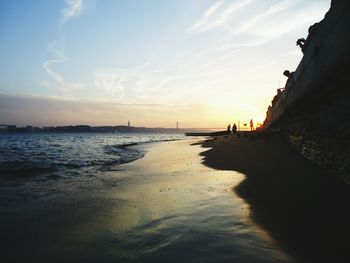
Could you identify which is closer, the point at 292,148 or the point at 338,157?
the point at 338,157

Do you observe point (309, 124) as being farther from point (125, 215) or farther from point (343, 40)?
point (125, 215)

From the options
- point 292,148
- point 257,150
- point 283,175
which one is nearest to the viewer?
point 283,175

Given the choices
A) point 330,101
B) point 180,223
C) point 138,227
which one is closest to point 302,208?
point 180,223

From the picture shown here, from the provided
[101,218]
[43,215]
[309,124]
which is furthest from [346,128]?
[43,215]

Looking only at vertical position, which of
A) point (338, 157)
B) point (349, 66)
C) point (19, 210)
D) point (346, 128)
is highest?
point (349, 66)

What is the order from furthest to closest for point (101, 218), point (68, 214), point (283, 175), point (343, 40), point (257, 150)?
1. point (257, 150)
2. point (283, 175)
3. point (343, 40)
4. point (68, 214)
5. point (101, 218)

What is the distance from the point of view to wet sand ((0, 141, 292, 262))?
344 centimetres

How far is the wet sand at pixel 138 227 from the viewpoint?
11.3 feet

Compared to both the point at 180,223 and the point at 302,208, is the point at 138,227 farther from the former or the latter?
the point at 302,208

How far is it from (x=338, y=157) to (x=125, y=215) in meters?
4.28

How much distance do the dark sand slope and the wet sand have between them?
0.83 feet

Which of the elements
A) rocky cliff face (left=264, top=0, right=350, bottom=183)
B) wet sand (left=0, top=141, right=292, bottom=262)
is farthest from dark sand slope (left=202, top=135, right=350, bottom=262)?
rocky cliff face (left=264, top=0, right=350, bottom=183)

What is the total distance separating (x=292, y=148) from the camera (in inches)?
424

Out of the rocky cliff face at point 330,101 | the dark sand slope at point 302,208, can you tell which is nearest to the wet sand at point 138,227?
the dark sand slope at point 302,208
